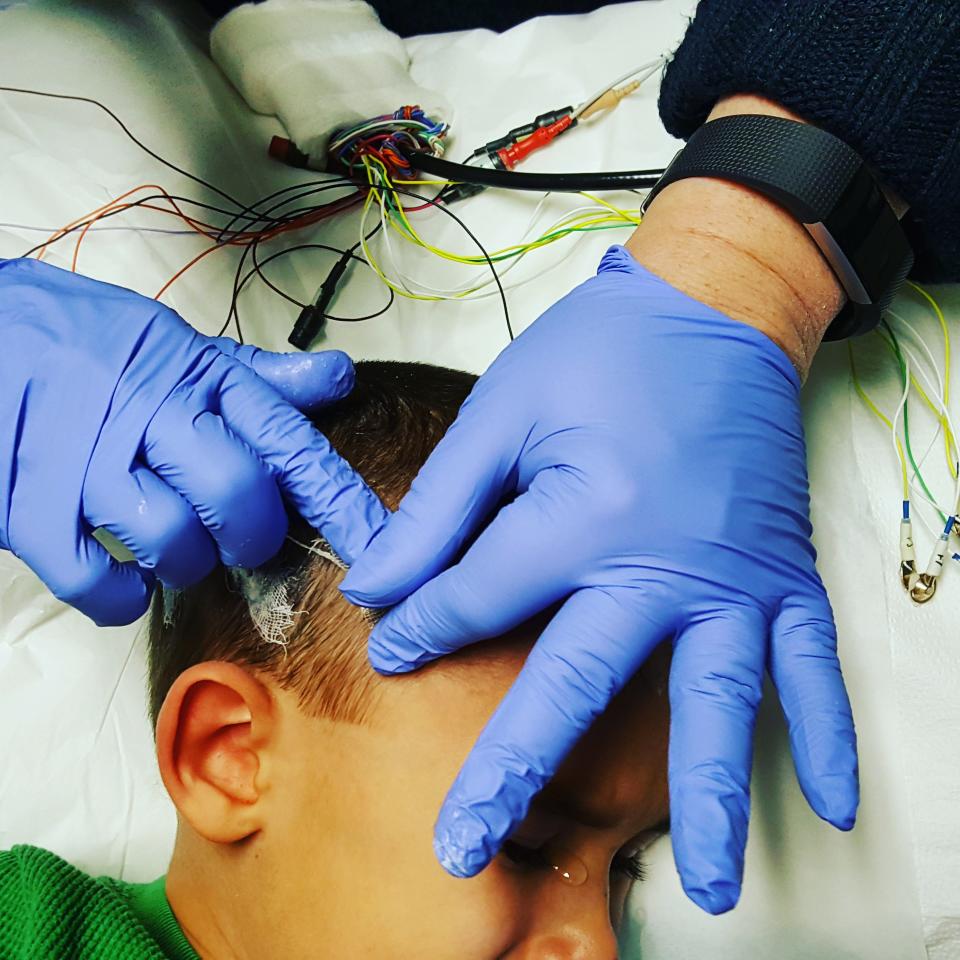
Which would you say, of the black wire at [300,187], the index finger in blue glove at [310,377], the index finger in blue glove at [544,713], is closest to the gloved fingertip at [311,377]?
the index finger in blue glove at [310,377]

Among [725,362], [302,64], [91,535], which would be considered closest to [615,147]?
[302,64]

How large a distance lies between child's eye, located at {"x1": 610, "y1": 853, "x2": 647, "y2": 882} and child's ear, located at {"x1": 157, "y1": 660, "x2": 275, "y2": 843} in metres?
0.48

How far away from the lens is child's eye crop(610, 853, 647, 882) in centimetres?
113

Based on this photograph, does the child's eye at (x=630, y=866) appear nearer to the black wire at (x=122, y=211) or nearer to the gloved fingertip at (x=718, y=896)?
the gloved fingertip at (x=718, y=896)

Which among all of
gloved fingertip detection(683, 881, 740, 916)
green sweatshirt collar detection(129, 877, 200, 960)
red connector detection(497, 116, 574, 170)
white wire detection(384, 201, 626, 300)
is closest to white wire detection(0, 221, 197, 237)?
→ white wire detection(384, 201, 626, 300)

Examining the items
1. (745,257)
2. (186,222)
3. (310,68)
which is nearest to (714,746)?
(745,257)

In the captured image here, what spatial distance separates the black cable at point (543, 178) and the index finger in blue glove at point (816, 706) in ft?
2.56

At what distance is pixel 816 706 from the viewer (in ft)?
2.90

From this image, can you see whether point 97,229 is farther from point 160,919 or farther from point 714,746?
point 714,746

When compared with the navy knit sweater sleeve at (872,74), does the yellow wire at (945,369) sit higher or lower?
lower

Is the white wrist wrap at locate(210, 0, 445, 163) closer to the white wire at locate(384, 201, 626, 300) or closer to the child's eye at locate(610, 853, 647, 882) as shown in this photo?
the white wire at locate(384, 201, 626, 300)

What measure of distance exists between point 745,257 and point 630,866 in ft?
2.58

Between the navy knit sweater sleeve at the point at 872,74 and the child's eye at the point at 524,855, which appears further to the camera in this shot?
the navy knit sweater sleeve at the point at 872,74

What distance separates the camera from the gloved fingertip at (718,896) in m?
0.76
